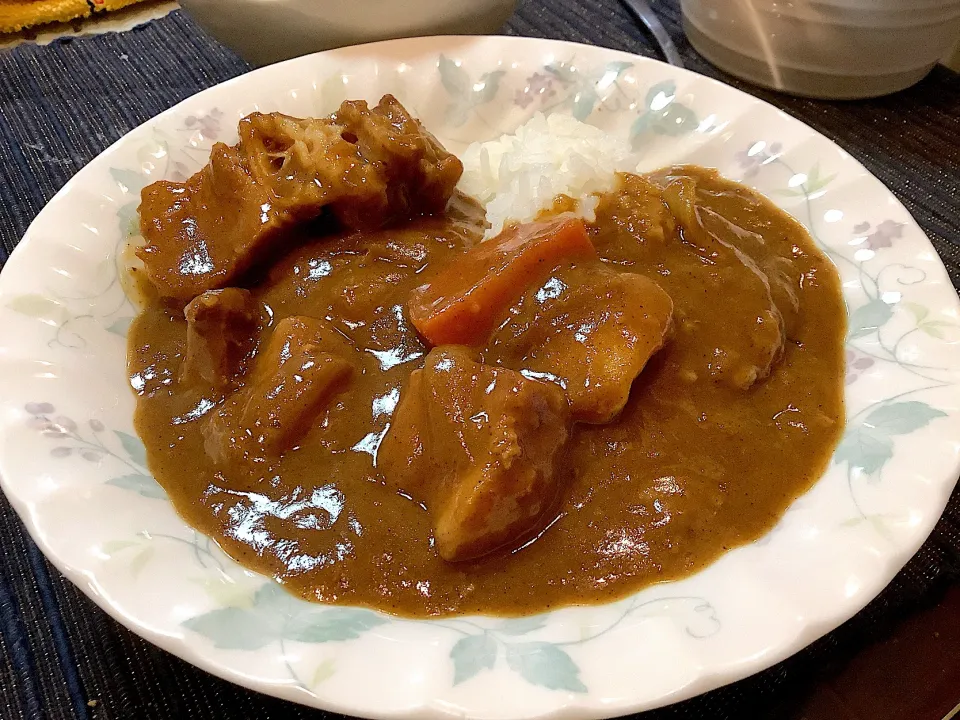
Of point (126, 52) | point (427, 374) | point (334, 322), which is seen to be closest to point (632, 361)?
point (427, 374)

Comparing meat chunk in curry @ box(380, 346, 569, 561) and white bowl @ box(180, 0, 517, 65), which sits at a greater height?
white bowl @ box(180, 0, 517, 65)

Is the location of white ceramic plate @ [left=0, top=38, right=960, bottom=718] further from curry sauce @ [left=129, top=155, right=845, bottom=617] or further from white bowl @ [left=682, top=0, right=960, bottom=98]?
white bowl @ [left=682, top=0, right=960, bottom=98]

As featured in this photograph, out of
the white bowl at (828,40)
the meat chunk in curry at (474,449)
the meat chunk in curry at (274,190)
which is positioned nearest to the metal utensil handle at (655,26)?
the white bowl at (828,40)

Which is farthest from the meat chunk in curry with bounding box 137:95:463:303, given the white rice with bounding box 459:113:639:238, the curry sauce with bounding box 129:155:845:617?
the white rice with bounding box 459:113:639:238

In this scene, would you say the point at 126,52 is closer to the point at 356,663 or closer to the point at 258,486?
the point at 258,486

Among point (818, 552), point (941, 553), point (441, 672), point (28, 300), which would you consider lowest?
point (941, 553)
